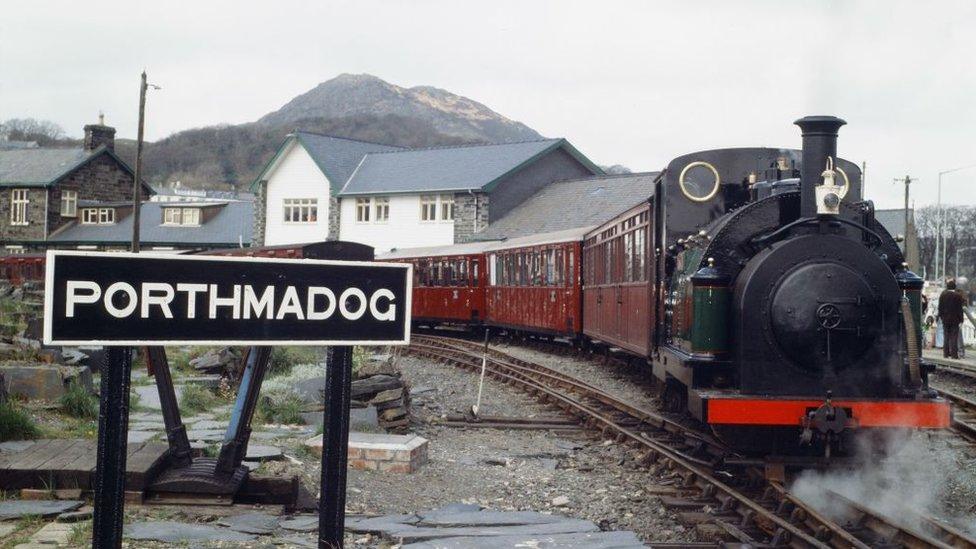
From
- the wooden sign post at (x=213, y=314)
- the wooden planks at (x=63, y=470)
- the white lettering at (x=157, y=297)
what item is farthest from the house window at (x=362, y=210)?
the white lettering at (x=157, y=297)

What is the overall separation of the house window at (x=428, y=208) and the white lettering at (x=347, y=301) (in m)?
39.1

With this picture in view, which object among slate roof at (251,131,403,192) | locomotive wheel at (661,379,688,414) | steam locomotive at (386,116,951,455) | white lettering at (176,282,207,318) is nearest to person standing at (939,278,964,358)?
locomotive wheel at (661,379,688,414)

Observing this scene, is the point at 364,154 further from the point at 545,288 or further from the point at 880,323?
the point at 880,323

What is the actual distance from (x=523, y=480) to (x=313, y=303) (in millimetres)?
5323

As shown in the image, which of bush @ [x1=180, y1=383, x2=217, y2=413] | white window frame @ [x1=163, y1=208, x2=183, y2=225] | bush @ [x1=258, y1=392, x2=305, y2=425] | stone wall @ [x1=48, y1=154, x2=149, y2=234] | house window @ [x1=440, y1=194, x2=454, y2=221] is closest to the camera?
bush @ [x1=258, y1=392, x2=305, y2=425]

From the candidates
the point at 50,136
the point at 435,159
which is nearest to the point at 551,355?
the point at 435,159

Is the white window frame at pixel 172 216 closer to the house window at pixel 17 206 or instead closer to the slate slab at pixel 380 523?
the house window at pixel 17 206

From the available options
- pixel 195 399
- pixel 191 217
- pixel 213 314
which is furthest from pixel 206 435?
pixel 191 217

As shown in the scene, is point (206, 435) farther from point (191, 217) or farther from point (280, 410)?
point (191, 217)

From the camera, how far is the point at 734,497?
7340mm

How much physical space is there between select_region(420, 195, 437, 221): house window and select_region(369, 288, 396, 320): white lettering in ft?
128

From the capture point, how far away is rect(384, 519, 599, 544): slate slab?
5.81 meters

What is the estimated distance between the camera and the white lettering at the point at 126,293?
3375 mm

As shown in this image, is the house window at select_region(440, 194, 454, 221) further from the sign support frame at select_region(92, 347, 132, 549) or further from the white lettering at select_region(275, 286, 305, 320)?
the sign support frame at select_region(92, 347, 132, 549)
